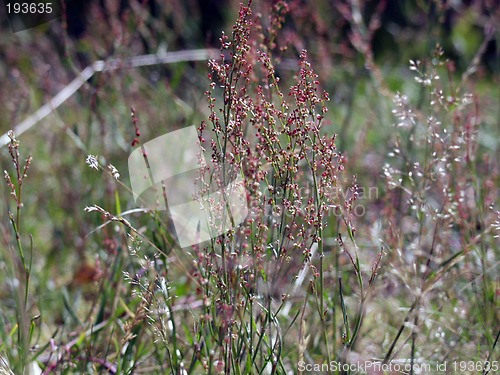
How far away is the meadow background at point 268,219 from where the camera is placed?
1.29m

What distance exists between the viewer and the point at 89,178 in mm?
2771

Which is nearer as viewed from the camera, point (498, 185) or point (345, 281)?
point (345, 281)

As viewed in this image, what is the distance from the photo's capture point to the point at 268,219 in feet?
6.38

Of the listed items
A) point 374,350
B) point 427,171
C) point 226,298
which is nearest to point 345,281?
point 374,350

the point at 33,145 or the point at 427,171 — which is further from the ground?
the point at 427,171

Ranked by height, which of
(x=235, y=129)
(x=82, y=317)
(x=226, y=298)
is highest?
(x=235, y=129)

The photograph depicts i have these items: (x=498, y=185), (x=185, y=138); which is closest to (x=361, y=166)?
(x=498, y=185)

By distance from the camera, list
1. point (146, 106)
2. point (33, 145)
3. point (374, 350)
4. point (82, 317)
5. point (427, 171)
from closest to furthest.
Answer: point (427, 171), point (374, 350), point (82, 317), point (146, 106), point (33, 145)

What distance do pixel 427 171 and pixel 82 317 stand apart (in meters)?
1.30

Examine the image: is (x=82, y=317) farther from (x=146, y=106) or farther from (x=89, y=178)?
(x=146, y=106)

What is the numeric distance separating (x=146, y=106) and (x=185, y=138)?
0.58 meters

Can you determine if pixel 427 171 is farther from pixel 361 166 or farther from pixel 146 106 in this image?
pixel 146 106

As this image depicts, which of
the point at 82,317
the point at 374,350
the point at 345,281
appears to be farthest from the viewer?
the point at 82,317

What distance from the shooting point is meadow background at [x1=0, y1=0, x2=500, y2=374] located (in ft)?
4.23
